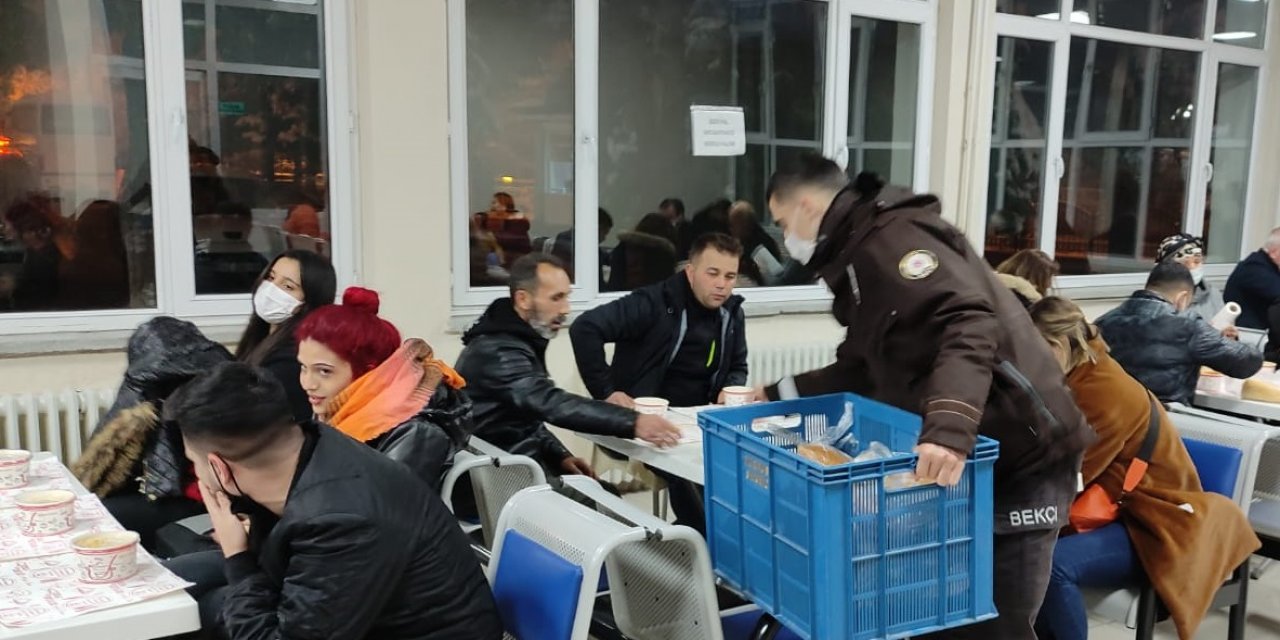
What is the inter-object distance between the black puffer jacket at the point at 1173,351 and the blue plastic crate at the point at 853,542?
6.17 feet

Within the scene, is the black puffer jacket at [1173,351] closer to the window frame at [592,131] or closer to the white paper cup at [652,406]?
the window frame at [592,131]

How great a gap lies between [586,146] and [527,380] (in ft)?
5.73

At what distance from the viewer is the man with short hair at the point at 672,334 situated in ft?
11.3

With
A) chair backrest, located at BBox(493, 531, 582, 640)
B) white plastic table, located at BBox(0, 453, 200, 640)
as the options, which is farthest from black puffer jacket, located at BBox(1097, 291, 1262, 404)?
white plastic table, located at BBox(0, 453, 200, 640)

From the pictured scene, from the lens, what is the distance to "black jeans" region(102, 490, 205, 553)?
246cm

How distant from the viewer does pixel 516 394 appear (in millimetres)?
2658

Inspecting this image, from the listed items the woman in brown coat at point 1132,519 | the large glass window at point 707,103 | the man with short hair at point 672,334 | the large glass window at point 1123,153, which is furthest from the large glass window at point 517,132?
the large glass window at point 1123,153

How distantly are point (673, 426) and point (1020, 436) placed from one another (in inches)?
36.2

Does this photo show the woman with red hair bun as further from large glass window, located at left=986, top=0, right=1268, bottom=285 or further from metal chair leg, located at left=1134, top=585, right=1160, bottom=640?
large glass window, located at left=986, top=0, right=1268, bottom=285

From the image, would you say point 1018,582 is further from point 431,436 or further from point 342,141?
point 342,141

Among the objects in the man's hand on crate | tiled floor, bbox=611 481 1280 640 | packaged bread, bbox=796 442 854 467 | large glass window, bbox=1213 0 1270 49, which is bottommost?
tiled floor, bbox=611 481 1280 640

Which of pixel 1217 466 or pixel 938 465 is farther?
pixel 1217 466

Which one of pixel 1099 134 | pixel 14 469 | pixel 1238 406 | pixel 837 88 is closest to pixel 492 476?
pixel 14 469

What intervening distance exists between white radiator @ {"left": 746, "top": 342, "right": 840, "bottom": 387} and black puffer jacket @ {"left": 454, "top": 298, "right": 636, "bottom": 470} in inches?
67.3
